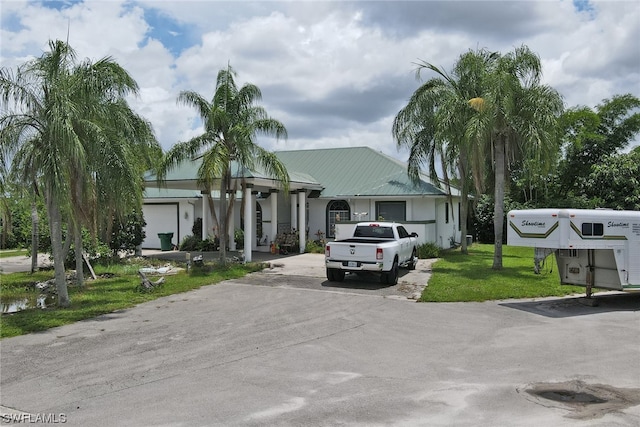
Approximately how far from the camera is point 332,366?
7.30 m

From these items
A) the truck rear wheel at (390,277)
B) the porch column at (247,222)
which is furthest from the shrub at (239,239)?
the truck rear wheel at (390,277)

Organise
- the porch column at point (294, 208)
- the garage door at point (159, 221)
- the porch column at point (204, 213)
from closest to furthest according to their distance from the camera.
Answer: the porch column at point (294, 208) → the porch column at point (204, 213) → the garage door at point (159, 221)

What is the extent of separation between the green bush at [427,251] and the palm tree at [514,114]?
4.94 meters

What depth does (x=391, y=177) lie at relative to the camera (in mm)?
25906

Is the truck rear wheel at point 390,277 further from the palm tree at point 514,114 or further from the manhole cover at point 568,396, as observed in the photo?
the manhole cover at point 568,396

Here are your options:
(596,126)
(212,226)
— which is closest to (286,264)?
(212,226)

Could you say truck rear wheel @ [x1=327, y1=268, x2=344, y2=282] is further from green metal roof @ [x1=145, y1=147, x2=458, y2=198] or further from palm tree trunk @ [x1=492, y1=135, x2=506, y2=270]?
green metal roof @ [x1=145, y1=147, x2=458, y2=198]

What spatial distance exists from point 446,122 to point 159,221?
18.0 meters

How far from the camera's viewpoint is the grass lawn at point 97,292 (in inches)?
399

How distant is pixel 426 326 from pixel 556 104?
11143 mm

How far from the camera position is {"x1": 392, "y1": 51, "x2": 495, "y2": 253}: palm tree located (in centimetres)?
1811

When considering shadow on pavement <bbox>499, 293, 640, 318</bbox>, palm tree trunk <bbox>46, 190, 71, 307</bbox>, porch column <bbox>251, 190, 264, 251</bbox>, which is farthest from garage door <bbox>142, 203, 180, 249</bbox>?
shadow on pavement <bbox>499, 293, 640, 318</bbox>

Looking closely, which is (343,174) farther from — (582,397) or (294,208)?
(582,397)

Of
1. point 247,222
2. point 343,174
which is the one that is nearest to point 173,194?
point 343,174
